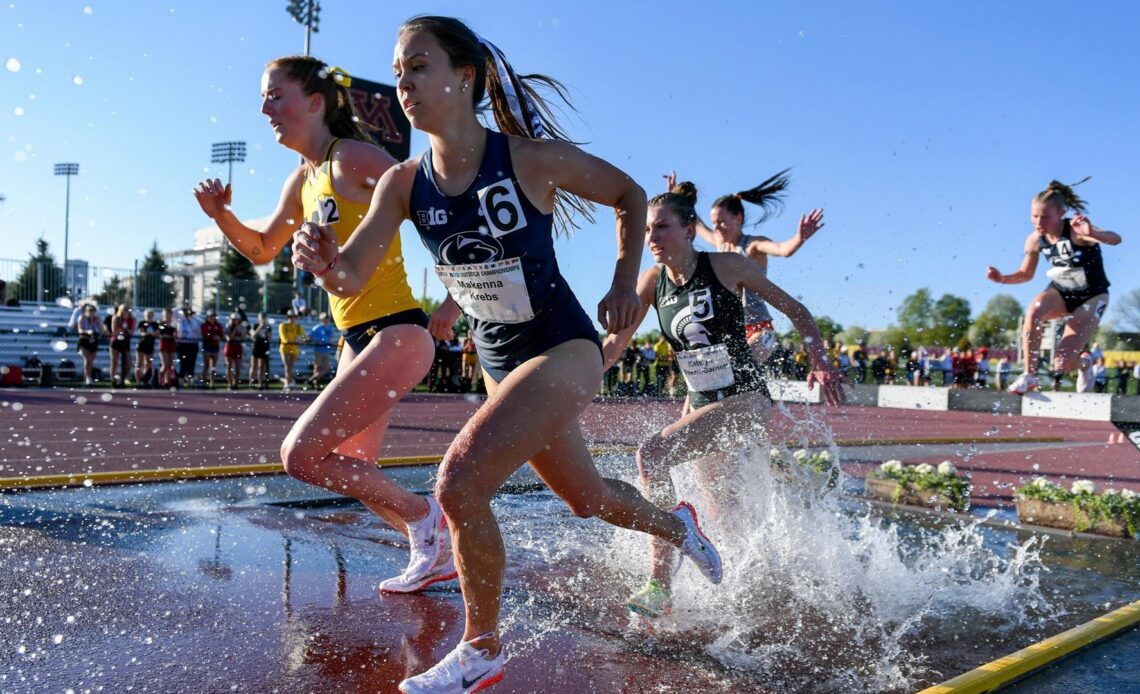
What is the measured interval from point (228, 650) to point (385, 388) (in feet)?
3.65

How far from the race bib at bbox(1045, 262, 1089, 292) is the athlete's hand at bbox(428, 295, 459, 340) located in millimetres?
5640

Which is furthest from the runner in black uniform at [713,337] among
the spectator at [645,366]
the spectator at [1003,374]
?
the spectator at [1003,374]

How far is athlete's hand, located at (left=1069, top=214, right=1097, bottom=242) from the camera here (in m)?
6.91

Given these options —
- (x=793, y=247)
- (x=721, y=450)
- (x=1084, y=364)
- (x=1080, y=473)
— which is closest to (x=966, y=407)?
(x=1080, y=473)

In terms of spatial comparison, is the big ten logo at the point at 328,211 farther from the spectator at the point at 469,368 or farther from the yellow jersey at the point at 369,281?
the spectator at the point at 469,368

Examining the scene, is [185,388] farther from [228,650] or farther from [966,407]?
[966,407]

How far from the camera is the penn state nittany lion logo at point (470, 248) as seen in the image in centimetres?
297

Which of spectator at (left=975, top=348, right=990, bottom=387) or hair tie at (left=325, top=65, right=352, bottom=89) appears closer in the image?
hair tie at (left=325, top=65, right=352, bottom=89)

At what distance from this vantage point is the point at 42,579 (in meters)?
3.86

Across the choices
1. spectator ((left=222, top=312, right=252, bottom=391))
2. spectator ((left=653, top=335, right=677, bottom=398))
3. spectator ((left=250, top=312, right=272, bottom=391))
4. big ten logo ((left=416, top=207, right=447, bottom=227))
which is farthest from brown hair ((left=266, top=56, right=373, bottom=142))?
spectator ((left=653, top=335, right=677, bottom=398))

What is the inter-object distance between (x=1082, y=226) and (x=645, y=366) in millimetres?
19359

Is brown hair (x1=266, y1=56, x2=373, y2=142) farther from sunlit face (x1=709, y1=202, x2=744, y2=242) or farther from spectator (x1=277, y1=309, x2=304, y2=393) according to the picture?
spectator (x1=277, y1=309, x2=304, y2=393)

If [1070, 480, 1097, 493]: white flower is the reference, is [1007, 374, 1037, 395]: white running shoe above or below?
above

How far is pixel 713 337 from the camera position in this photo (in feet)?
14.7
